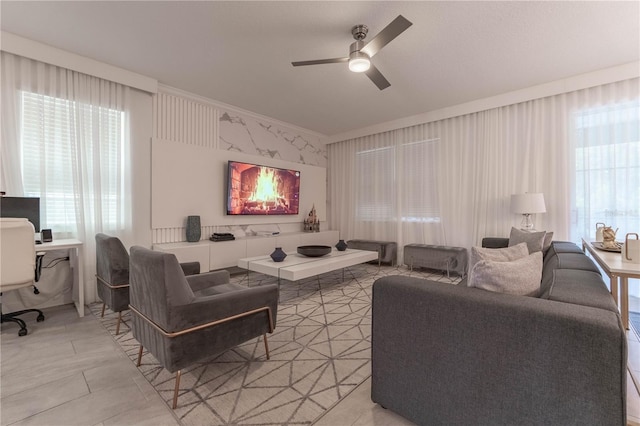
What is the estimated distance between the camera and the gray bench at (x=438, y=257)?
4.15 m

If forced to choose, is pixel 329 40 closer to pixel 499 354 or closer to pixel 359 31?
pixel 359 31

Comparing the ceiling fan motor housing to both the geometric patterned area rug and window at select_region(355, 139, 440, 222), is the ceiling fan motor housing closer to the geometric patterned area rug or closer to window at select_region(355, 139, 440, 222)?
the geometric patterned area rug

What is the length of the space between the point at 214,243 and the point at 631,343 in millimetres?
4367

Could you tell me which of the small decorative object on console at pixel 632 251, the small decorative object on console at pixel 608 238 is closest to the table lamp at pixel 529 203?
the small decorative object on console at pixel 608 238

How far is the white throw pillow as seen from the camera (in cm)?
122

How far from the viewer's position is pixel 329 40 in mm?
2703

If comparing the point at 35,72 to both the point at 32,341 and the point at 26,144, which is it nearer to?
the point at 26,144

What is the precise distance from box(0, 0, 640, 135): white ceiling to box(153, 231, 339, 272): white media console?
2145 millimetres

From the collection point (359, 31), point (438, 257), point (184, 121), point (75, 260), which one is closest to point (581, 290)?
point (359, 31)

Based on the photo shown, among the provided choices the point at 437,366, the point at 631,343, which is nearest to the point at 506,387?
the point at 437,366

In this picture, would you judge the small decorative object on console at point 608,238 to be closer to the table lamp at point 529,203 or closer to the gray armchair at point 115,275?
the table lamp at point 529,203

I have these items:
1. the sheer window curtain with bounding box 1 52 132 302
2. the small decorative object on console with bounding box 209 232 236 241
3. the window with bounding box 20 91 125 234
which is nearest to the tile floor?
the sheer window curtain with bounding box 1 52 132 302

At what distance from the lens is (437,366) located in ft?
3.86

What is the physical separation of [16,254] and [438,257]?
4774mm
